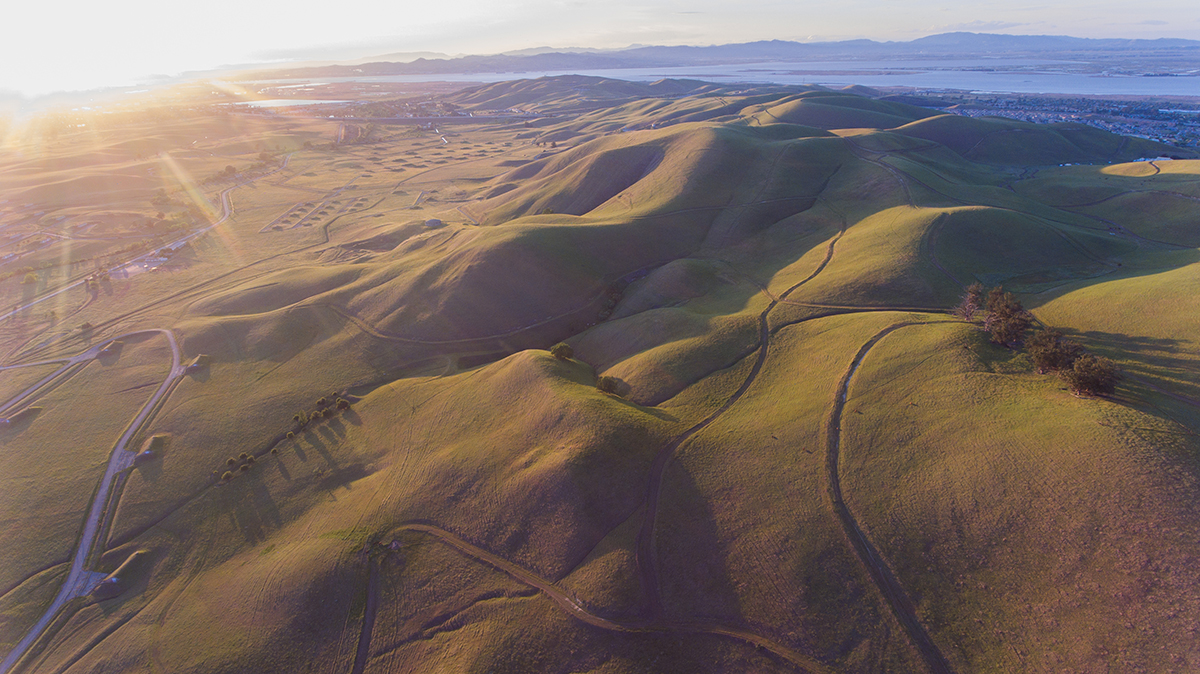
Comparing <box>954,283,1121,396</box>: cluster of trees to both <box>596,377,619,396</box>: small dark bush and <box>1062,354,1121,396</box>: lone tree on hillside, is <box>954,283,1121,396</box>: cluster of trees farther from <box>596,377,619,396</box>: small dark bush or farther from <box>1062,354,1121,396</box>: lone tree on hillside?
<box>596,377,619,396</box>: small dark bush

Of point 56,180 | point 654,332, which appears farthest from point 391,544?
point 56,180

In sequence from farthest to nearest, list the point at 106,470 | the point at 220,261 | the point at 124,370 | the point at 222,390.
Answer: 1. the point at 220,261
2. the point at 124,370
3. the point at 222,390
4. the point at 106,470

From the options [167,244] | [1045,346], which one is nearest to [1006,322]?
[1045,346]

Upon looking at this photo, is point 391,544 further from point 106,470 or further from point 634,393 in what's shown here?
point 106,470

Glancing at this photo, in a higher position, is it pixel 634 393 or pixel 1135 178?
pixel 1135 178

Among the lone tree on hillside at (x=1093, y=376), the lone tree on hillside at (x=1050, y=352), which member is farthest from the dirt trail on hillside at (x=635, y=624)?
the lone tree on hillside at (x=1050, y=352)

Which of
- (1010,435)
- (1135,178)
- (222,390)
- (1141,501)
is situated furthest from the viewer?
(1135,178)

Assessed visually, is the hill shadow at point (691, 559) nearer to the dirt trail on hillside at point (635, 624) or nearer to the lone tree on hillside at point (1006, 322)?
the dirt trail on hillside at point (635, 624)
